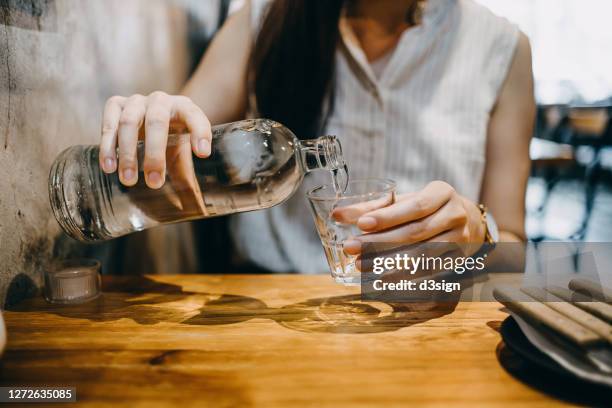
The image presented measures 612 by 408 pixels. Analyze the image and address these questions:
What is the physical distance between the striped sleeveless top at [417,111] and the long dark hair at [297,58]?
55 millimetres

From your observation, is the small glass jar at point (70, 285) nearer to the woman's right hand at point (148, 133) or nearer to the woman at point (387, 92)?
the woman's right hand at point (148, 133)

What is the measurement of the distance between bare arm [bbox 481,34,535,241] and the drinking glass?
21.9 inches

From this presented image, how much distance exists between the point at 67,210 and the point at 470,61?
0.93 meters

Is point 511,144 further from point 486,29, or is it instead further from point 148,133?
point 148,133

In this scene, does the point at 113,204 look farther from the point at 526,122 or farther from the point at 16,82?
the point at 526,122

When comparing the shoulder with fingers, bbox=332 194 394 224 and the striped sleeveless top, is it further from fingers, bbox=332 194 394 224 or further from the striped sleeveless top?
fingers, bbox=332 194 394 224

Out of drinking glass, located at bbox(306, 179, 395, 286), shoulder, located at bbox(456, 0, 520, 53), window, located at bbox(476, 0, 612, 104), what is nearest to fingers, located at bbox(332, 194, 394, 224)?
drinking glass, located at bbox(306, 179, 395, 286)

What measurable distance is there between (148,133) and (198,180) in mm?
92

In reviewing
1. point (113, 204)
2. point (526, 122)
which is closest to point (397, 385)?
point (113, 204)

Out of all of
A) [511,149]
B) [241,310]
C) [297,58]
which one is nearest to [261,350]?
[241,310]

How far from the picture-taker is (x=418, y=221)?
66 cm

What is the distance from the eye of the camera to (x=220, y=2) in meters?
1.56

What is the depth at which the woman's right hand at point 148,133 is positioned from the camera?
60cm

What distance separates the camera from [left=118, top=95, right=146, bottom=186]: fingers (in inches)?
23.7
